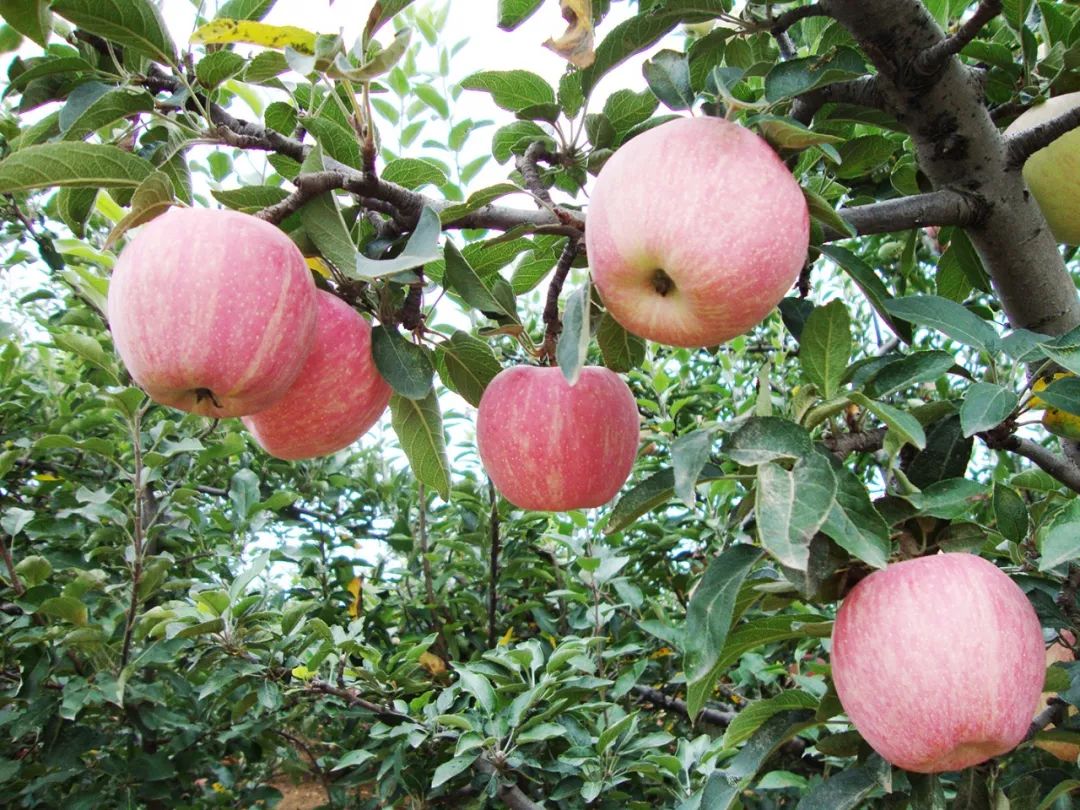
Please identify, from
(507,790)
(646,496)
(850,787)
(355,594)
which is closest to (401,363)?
(646,496)

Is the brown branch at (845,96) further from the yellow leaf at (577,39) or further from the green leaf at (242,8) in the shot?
the green leaf at (242,8)

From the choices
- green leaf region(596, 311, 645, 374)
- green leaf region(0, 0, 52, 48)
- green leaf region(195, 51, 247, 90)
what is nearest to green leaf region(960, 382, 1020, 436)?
green leaf region(596, 311, 645, 374)

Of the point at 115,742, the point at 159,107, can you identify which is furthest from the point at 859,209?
the point at 115,742

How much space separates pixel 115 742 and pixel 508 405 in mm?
1728

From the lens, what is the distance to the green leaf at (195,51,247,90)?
104cm

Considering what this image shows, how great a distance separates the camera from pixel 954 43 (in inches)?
41.1

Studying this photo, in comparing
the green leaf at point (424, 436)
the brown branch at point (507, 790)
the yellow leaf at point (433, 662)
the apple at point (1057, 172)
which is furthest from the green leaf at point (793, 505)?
→ the yellow leaf at point (433, 662)

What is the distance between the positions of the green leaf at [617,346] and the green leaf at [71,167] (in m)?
0.65

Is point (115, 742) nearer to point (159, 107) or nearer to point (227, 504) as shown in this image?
point (227, 504)

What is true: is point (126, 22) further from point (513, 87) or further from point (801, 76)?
point (801, 76)

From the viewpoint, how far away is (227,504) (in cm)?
287

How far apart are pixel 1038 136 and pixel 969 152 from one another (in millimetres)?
85

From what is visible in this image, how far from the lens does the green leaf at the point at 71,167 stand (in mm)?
919

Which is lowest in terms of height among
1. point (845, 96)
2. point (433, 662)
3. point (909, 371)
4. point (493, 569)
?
point (433, 662)
